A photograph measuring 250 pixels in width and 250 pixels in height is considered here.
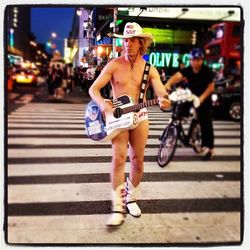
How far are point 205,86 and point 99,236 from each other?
4.35 feet

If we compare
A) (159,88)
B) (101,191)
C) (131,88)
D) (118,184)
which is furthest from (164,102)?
(101,191)

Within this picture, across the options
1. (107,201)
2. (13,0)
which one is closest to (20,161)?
(107,201)

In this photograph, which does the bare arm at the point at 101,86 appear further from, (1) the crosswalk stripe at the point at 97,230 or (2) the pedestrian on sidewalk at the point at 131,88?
(1) the crosswalk stripe at the point at 97,230

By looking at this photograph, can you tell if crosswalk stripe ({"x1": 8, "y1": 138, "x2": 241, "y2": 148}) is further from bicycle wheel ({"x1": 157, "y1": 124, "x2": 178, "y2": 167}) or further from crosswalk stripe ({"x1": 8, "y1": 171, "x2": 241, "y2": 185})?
crosswalk stripe ({"x1": 8, "y1": 171, "x2": 241, "y2": 185})

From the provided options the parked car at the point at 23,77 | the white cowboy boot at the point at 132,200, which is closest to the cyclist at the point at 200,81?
the white cowboy boot at the point at 132,200

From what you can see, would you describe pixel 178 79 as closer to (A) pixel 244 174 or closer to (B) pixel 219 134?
(B) pixel 219 134

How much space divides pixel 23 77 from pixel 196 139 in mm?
1285

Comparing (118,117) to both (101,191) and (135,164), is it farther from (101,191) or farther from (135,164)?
(101,191)

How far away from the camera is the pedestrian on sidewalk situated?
2895mm

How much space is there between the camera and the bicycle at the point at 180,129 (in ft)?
9.62

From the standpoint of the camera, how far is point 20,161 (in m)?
3.03

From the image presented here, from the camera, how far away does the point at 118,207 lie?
10.2 feet
